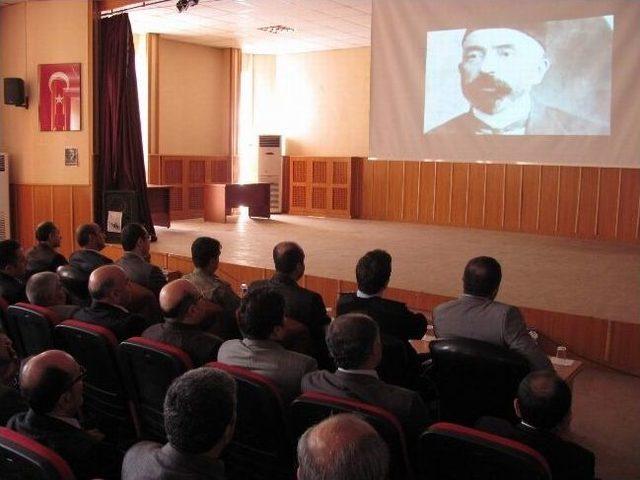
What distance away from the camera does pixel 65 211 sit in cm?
874

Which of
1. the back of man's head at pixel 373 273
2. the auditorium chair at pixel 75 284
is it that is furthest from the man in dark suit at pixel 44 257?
the back of man's head at pixel 373 273

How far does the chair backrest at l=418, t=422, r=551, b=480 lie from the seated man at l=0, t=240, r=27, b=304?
3.08 metres

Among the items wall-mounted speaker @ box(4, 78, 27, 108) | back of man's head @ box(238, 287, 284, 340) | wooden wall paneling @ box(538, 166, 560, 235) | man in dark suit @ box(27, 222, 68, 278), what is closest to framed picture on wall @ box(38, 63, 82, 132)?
wall-mounted speaker @ box(4, 78, 27, 108)

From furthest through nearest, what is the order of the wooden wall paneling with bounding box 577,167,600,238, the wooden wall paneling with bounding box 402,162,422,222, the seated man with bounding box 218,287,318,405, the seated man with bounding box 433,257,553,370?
1. the wooden wall paneling with bounding box 402,162,422,222
2. the wooden wall paneling with bounding box 577,167,600,238
3. the seated man with bounding box 433,257,553,370
4. the seated man with bounding box 218,287,318,405

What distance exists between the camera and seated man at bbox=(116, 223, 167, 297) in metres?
4.43

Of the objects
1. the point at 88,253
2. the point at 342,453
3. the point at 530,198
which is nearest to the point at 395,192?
the point at 530,198

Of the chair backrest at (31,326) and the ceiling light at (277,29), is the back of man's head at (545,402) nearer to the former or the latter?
Result: the chair backrest at (31,326)

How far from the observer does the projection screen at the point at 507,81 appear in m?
5.59

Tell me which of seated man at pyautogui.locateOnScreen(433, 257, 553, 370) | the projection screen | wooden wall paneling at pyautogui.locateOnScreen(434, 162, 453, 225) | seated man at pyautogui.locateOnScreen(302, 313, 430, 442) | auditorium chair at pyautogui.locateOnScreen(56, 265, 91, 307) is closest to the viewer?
seated man at pyautogui.locateOnScreen(302, 313, 430, 442)

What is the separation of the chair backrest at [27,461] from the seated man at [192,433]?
0.56 ft

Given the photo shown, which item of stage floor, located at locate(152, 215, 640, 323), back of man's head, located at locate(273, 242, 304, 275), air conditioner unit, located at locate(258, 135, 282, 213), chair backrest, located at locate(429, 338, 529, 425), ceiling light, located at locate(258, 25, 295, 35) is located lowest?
stage floor, located at locate(152, 215, 640, 323)

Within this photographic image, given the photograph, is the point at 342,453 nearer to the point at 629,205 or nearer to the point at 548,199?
the point at 629,205

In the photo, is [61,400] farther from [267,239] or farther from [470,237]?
[470,237]

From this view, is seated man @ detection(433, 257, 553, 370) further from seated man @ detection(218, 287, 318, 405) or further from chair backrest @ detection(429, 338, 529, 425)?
seated man @ detection(218, 287, 318, 405)
